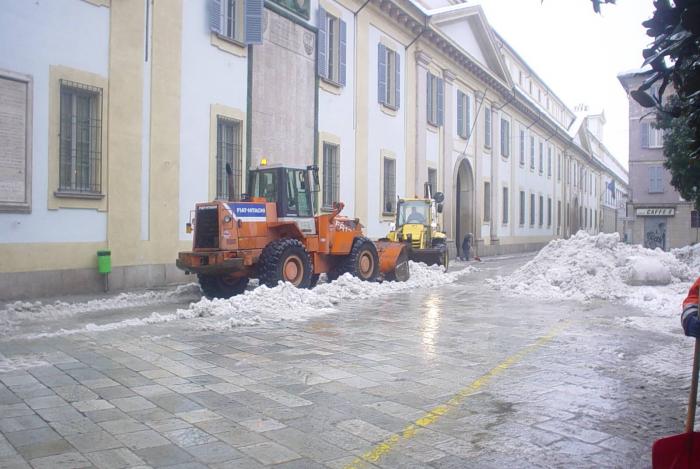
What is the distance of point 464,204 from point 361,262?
17.6 m

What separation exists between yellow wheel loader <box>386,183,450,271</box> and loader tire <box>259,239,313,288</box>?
6.52m

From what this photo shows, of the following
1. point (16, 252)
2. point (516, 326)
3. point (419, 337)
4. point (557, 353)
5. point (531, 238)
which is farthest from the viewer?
point (531, 238)

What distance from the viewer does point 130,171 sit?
42.4 feet

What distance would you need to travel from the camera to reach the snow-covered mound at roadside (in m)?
14.0

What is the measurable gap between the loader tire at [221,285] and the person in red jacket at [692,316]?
31.9 ft

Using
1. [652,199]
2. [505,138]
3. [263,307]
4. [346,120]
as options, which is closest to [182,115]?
[263,307]

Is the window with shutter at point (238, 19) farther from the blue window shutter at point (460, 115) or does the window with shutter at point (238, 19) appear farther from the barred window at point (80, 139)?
the blue window shutter at point (460, 115)

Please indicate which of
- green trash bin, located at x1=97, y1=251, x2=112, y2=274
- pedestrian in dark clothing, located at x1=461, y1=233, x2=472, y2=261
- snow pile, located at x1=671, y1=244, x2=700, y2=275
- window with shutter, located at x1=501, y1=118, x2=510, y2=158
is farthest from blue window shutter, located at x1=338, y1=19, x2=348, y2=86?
window with shutter, located at x1=501, y1=118, x2=510, y2=158

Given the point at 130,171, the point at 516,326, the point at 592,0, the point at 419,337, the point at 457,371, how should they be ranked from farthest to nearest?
the point at 130,171
the point at 516,326
the point at 419,337
the point at 457,371
the point at 592,0

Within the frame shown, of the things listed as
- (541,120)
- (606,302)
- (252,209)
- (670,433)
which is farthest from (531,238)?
(670,433)

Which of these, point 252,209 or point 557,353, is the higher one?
point 252,209

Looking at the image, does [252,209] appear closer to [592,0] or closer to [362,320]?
[362,320]

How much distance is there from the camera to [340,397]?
5.46 meters

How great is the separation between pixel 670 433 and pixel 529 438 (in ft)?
3.72
